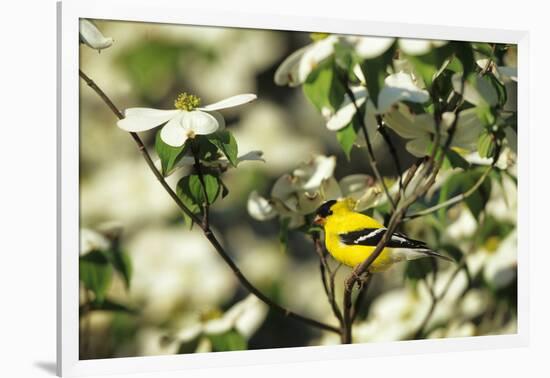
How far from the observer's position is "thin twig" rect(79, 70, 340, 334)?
2412 millimetres

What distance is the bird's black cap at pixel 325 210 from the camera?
266cm

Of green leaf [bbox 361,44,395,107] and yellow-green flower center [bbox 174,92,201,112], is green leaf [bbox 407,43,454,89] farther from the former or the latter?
yellow-green flower center [bbox 174,92,201,112]

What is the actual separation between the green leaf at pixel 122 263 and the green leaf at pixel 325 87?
0.71 m

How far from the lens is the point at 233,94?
2.54m

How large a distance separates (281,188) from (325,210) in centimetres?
15

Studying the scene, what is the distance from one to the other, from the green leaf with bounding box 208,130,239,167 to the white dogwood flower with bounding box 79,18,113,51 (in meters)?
0.38

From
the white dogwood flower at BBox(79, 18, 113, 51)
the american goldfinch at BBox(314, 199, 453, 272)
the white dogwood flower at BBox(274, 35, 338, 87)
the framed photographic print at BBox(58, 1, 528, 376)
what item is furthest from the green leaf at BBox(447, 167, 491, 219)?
the white dogwood flower at BBox(79, 18, 113, 51)

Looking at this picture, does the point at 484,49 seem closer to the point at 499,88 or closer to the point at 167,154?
the point at 499,88

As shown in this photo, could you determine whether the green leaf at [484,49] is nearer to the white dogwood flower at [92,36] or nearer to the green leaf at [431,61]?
the green leaf at [431,61]

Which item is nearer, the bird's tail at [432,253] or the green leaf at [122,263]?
the green leaf at [122,263]

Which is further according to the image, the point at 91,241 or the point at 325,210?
the point at 325,210

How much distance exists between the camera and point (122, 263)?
8.05ft

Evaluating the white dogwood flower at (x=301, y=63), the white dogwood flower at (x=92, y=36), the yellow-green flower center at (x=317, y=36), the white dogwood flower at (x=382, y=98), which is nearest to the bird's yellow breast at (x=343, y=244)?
the white dogwood flower at (x=382, y=98)

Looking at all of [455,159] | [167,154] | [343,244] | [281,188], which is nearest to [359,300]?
[343,244]
